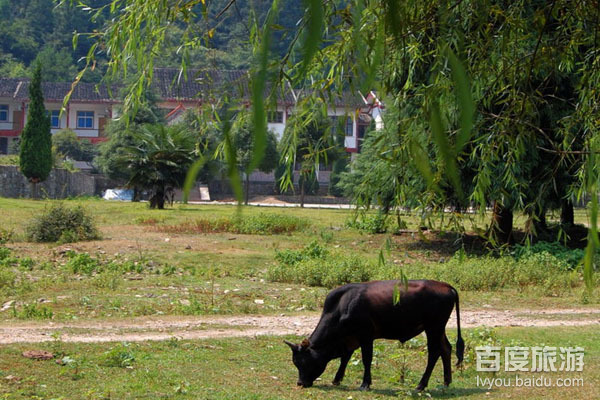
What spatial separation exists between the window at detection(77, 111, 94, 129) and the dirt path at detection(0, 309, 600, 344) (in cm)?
4891

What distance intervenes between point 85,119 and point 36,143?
67.2 feet

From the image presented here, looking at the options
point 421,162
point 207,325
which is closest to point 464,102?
point 421,162

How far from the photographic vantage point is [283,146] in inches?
178

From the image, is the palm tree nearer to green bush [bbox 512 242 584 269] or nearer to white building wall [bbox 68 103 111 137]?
green bush [bbox 512 242 584 269]

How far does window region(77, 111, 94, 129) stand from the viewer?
58.1 metres

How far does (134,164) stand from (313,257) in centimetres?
1505

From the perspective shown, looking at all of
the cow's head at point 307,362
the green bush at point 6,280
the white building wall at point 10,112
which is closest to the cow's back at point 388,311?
the cow's head at point 307,362

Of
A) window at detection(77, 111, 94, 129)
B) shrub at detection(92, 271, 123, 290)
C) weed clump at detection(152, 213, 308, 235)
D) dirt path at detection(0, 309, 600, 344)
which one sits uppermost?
window at detection(77, 111, 94, 129)

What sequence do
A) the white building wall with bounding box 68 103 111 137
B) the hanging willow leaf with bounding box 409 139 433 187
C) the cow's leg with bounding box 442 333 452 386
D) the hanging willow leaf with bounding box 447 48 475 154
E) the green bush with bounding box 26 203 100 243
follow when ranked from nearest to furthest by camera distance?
the hanging willow leaf with bounding box 447 48 475 154, the hanging willow leaf with bounding box 409 139 433 187, the cow's leg with bounding box 442 333 452 386, the green bush with bounding box 26 203 100 243, the white building wall with bounding box 68 103 111 137

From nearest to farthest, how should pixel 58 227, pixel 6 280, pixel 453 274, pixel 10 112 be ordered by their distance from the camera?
1. pixel 6 280
2. pixel 453 274
3. pixel 58 227
4. pixel 10 112

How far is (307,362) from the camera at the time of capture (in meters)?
7.74

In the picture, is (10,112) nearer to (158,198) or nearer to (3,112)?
(3,112)

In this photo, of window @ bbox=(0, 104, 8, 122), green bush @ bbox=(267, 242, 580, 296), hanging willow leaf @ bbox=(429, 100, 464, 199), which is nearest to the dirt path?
green bush @ bbox=(267, 242, 580, 296)

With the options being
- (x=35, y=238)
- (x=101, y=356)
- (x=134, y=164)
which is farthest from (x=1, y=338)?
(x=134, y=164)
